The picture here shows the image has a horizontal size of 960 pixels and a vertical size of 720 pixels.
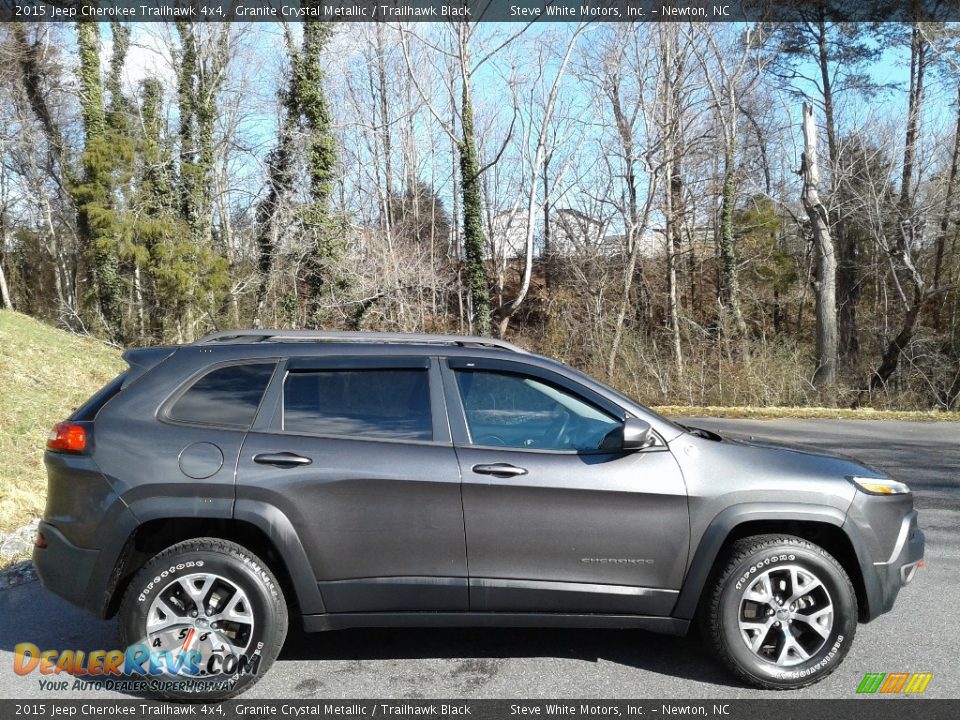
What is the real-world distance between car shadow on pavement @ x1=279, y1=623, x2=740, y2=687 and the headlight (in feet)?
3.80

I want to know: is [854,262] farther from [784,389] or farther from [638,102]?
[784,389]

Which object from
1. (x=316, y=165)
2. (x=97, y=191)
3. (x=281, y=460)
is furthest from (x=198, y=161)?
(x=281, y=460)

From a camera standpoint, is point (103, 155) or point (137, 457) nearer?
point (137, 457)

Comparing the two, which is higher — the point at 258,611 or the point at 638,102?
the point at 638,102

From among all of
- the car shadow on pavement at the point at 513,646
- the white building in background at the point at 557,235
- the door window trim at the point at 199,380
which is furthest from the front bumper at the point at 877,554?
the white building in background at the point at 557,235

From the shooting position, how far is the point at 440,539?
150 inches

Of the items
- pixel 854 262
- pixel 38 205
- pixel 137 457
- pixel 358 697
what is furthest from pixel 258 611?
pixel 38 205

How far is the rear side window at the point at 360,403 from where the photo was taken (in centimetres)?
399

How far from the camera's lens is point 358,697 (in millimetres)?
3750

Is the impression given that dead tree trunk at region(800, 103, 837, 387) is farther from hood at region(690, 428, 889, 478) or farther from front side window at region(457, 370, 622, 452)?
front side window at region(457, 370, 622, 452)

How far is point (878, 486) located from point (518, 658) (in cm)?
209

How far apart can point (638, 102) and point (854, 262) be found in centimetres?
1163

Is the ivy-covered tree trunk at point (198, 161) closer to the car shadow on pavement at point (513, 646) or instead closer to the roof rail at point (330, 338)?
the roof rail at point (330, 338)

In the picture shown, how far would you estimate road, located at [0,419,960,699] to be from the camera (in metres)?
3.81
